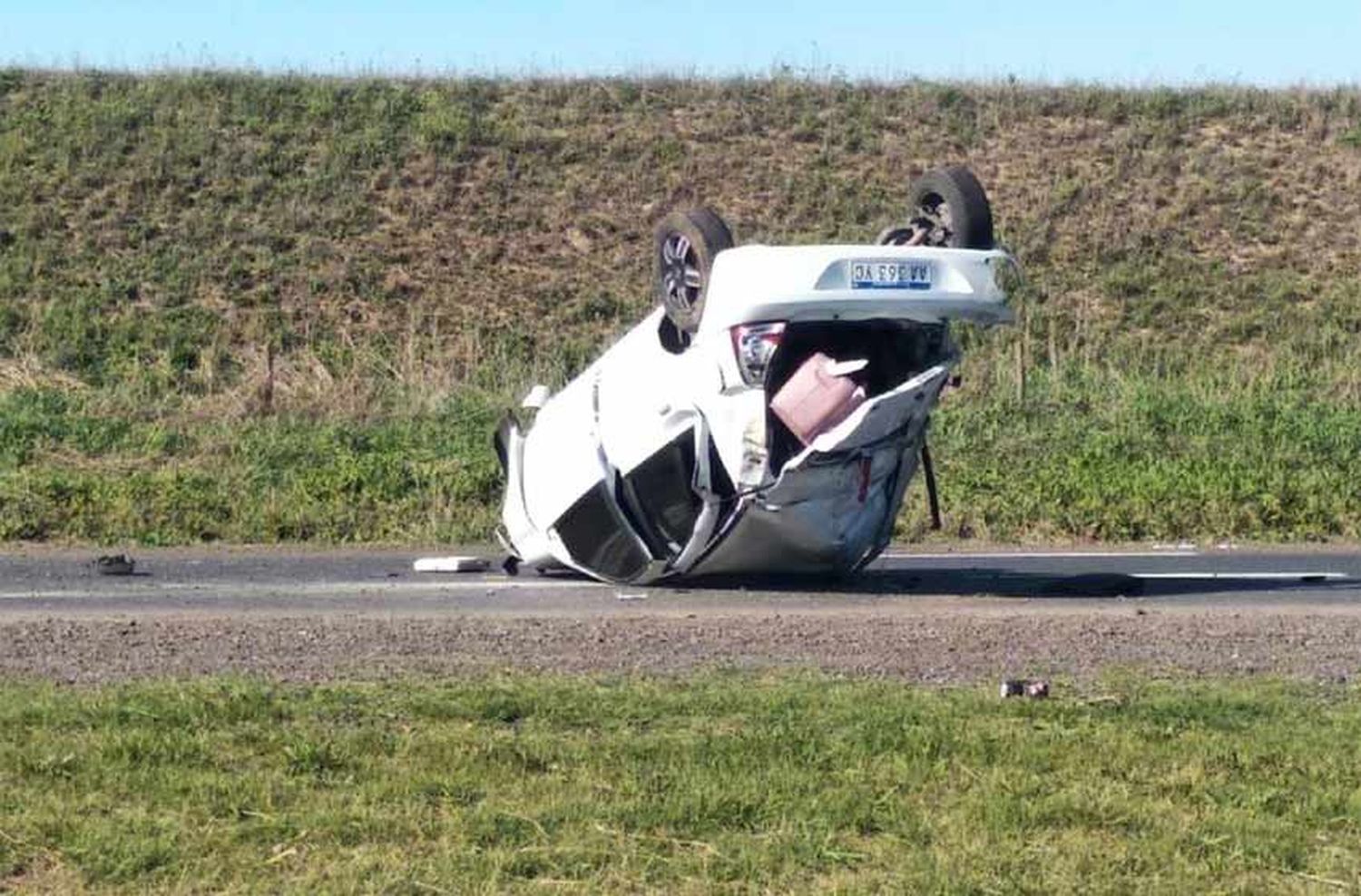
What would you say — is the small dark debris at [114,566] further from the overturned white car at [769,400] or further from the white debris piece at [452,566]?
the overturned white car at [769,400]

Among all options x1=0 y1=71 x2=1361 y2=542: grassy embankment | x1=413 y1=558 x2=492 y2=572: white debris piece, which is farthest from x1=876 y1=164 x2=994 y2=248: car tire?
x1=0 y1=71 x2=1361 y2=542: grassy embankment

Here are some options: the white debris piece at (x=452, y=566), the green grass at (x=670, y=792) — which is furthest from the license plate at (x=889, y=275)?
the white debris piece at (x=452, y=566)

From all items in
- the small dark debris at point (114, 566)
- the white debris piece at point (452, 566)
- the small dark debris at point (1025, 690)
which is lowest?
the small dark debris at point (1025, 690)

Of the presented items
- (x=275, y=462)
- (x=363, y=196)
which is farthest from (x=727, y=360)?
(x=363, y=196)

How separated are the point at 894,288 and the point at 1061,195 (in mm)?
24050

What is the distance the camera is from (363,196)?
3291 cm

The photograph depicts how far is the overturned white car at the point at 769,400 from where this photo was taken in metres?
10.7

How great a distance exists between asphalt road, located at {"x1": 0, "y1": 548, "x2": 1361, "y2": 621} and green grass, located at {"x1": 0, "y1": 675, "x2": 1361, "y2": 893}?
126 inches

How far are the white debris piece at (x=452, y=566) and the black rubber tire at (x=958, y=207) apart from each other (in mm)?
3627

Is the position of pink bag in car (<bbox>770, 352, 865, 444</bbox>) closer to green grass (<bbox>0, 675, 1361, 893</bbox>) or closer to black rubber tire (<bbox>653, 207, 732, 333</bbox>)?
black rubber tire (<bbox>653, 207, 732, 333</bbox>)

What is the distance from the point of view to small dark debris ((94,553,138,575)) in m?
13.2

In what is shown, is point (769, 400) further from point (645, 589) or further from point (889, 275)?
point (645, 589)

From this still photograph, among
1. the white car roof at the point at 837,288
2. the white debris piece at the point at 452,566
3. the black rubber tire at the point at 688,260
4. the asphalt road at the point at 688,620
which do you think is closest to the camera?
the asphalt road at the point at 688,620

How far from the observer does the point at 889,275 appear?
34.8ft
